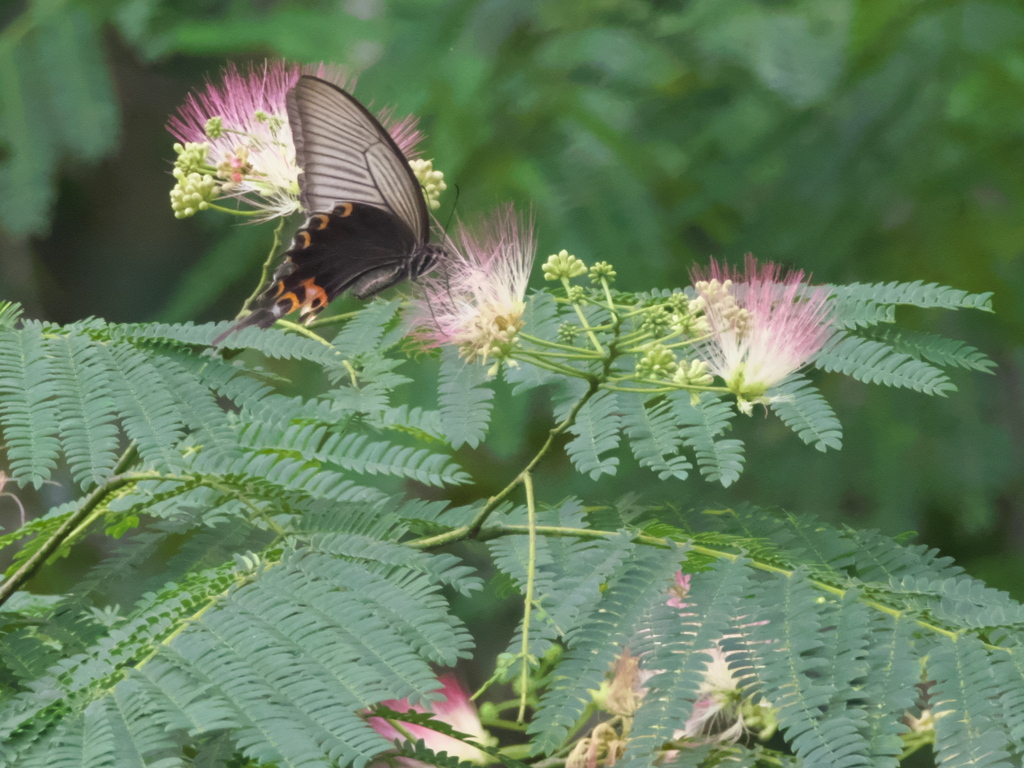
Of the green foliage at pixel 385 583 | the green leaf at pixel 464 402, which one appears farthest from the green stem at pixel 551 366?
the green leaf at pixel 464 402

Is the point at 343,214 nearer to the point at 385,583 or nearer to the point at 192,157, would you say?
the point at 192,157

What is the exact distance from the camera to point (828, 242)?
1.59m

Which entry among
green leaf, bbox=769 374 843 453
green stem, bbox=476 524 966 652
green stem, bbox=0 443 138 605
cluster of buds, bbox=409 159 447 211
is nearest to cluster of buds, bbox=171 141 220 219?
cluster of buds, bbox=409 159 447 211

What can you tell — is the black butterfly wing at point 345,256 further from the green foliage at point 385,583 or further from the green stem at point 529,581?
the green stem at point 529,581

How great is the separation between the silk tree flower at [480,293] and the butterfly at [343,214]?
9cm

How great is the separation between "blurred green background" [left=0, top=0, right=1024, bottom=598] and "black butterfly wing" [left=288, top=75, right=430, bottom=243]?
16.1 inches

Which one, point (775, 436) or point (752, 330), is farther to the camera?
point (775, 436)

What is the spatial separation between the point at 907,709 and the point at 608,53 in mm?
1179

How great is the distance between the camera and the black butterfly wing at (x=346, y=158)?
948mm

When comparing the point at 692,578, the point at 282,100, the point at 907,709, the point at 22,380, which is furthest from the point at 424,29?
the point at 907,709

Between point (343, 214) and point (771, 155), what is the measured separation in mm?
846

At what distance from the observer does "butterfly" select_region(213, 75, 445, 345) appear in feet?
3.14

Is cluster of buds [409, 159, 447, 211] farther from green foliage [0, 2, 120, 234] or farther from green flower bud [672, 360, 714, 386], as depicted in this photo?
green foliage [0, 2, 120, 234]

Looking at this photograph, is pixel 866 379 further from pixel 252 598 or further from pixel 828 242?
pixel 828 242
